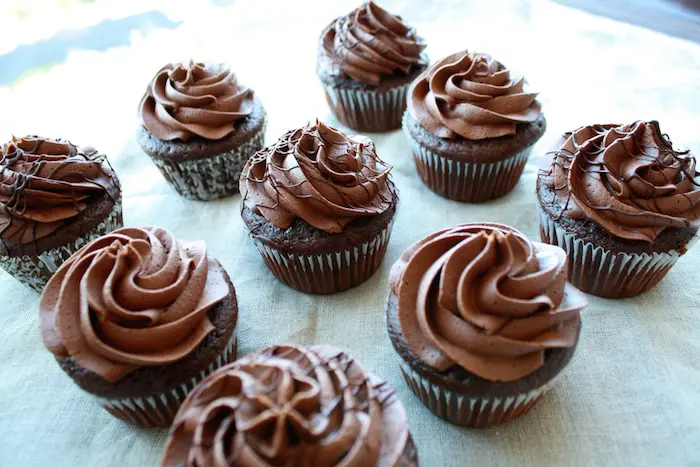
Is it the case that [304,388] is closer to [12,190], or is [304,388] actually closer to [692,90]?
[12,190]

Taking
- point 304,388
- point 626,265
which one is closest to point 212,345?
point 304,388

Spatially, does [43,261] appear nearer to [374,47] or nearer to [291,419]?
[291,419]

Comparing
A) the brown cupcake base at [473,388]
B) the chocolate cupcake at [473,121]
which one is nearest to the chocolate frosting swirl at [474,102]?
the chocolate cupcake at [473,121]

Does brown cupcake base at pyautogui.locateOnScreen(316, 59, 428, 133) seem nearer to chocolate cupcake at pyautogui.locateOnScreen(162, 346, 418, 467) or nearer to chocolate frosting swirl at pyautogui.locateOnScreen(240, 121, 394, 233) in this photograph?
A: chocolate frosting swirl at pyautogui.locateOnScreen(240, 121, 394, 233)

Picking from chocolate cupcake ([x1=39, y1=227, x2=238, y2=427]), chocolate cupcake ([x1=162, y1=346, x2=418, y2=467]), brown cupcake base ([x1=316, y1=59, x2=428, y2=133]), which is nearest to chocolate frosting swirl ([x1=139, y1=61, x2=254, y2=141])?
brown cupcake base ([x1=316, y1=59, x2=428, y2=133])

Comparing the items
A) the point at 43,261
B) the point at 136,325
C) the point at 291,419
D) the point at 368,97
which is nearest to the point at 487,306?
the point at 291,419
